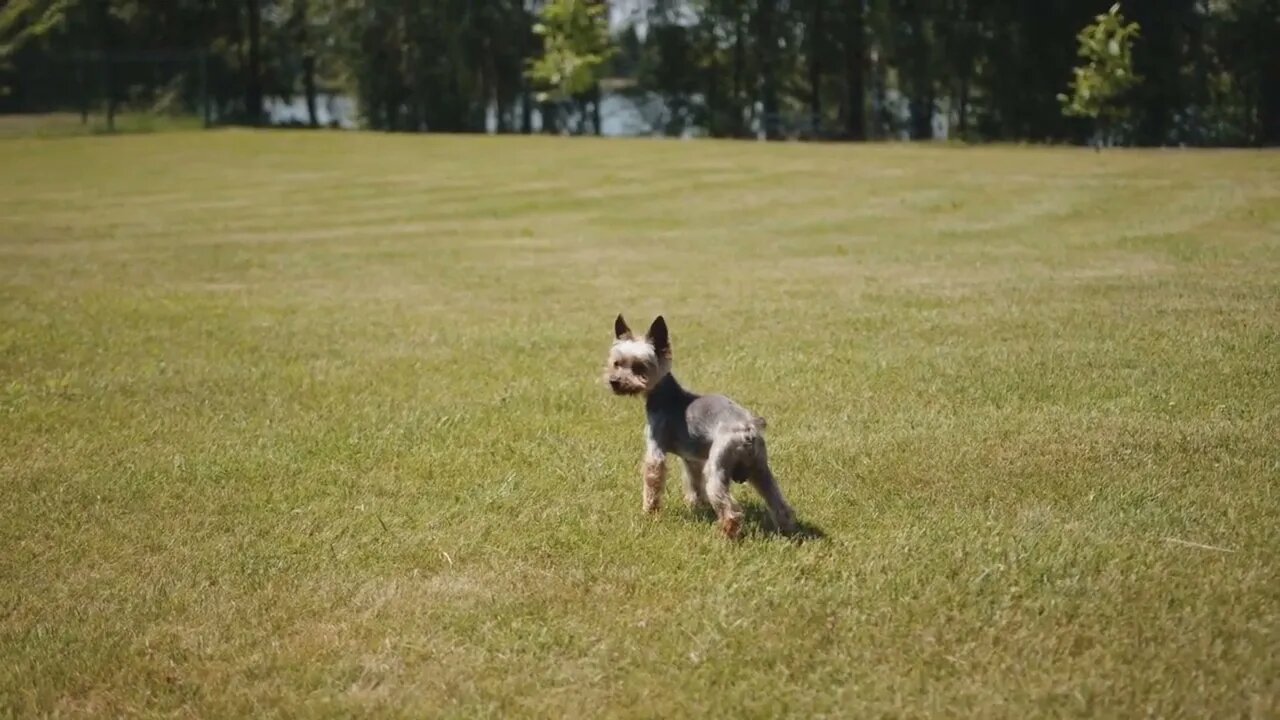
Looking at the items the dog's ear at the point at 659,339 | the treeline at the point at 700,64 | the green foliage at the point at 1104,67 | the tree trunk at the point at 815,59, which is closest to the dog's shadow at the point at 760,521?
the dog's ear at the point at 659,339

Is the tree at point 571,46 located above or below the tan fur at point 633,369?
above

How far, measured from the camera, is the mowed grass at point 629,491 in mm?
4961

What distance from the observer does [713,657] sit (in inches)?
199

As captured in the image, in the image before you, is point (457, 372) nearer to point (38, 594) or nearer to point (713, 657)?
point (38, 594)

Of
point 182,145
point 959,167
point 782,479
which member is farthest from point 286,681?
point 182,145

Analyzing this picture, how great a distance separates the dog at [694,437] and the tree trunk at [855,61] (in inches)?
2175

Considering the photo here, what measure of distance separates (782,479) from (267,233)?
61.4 feet

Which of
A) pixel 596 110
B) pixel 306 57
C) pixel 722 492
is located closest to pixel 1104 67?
pixel 596 110

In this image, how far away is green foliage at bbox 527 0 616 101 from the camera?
202ft

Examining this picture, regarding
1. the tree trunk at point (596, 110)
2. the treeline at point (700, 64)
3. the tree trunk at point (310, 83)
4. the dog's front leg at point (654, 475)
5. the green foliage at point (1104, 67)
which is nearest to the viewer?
the dog's front leg at point (654, 475)

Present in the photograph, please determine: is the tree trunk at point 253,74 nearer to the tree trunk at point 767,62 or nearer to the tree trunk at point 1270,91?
the tree trunk at point 767,62

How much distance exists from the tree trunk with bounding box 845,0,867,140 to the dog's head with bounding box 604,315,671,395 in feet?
181

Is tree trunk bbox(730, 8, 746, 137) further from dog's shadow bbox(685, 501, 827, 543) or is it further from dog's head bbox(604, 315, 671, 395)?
dog's shadow bbox(685, 501, 827, 543)

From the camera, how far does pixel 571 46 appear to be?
202ft
